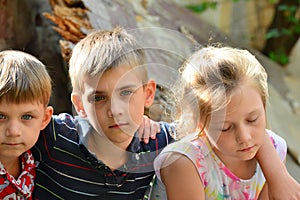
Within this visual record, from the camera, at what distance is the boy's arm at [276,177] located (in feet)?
6.28

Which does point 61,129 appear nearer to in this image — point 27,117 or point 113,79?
point 27,117

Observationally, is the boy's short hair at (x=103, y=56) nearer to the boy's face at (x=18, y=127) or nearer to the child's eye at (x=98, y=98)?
the child's eye at (x=98, y=98)

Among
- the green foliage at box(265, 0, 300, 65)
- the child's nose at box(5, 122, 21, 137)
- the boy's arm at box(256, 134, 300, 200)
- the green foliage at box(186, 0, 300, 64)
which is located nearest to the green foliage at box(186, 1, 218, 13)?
the green foliage at box(186, 0, 300, 64)

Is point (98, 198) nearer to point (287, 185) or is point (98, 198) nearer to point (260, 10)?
point (287, 185)

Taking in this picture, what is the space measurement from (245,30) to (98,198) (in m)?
3.41

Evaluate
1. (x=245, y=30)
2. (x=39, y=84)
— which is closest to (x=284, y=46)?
(x=245, y=30)

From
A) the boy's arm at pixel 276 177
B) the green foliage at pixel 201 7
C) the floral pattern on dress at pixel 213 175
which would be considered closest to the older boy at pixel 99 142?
the floral pattern on dress at pixel 213 175

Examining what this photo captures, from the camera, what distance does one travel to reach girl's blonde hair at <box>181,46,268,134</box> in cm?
189

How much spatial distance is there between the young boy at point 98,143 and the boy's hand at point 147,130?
2cm

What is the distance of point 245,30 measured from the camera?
5.11 meters

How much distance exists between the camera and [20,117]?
1831 millimetres

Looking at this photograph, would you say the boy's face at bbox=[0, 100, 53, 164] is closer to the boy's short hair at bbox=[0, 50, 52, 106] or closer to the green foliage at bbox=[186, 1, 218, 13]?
the boy's short hair at bbox=[0, 50, 52, 106]

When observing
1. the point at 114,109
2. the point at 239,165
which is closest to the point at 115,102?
the point at 114,109

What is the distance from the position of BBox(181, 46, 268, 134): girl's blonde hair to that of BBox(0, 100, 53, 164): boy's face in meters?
0.50
